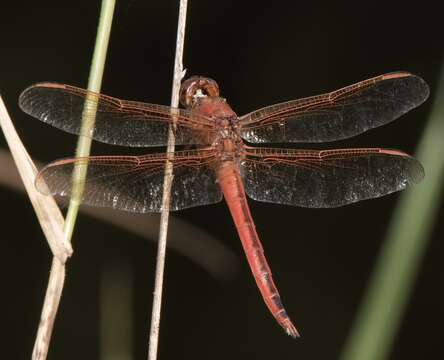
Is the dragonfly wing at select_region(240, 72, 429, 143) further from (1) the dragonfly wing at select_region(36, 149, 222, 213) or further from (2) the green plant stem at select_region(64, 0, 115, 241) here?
(2) the green plant stem at select_region(64, 0, 115, 241)

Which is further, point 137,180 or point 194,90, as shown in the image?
point 194,90

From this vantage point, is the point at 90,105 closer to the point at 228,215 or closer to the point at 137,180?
the point at 137,180

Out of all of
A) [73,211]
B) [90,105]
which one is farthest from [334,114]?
[73,211]

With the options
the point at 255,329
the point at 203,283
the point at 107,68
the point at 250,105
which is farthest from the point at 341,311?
the point at 107,68

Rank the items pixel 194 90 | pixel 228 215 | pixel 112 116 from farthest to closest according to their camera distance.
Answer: pixel 228 215
pixel 194 90
pixel 112 116

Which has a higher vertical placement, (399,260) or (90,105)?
(90,105)

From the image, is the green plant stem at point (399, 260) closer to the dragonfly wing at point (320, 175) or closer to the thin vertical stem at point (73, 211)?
the thin vertical stem at point (73, 211)

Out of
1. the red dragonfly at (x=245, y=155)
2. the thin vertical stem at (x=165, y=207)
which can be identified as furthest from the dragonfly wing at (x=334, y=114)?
the thin vertical stem at (x=165, y=207)
